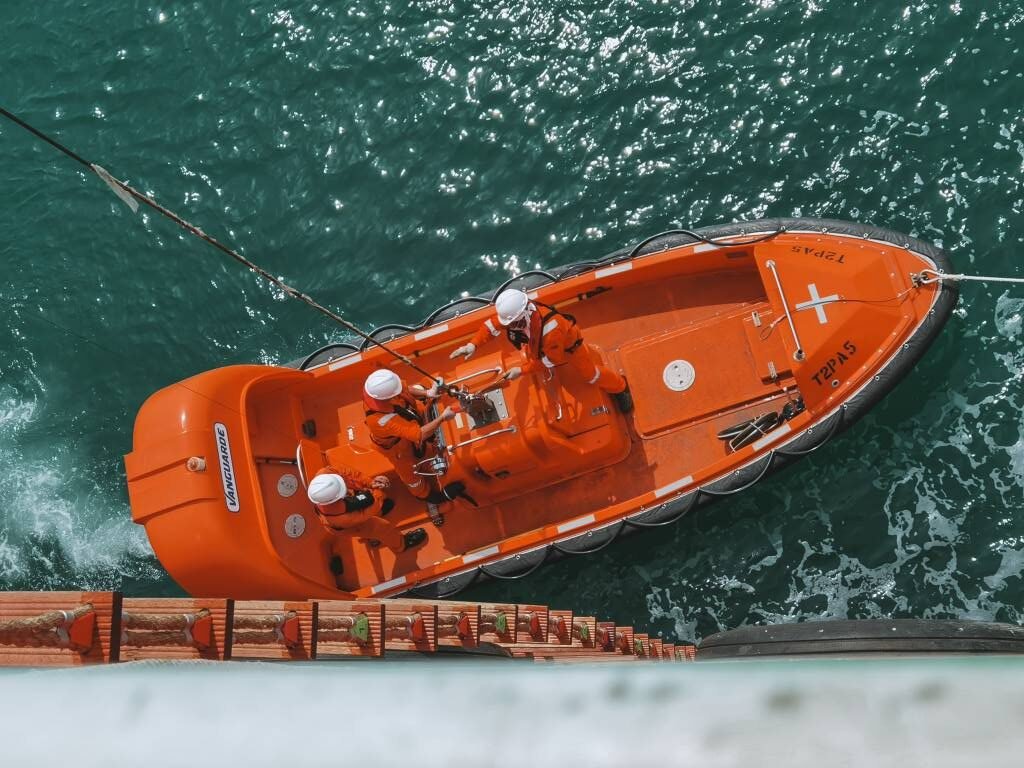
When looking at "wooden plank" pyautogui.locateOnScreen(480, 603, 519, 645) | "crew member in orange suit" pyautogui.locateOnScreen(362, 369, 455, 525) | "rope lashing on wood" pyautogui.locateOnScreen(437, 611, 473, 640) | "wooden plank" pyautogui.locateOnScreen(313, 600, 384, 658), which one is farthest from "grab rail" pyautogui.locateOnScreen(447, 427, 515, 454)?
"wooden plank" pyautogui.locateOnScreen(313, 600, 384, 658)

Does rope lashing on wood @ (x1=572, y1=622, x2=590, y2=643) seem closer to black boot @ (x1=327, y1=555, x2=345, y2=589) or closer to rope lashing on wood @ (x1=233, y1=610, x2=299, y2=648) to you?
black boot @ (x1=327, y1=555, x2=345, y2=589)

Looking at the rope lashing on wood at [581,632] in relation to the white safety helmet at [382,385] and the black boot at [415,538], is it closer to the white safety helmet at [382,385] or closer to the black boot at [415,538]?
the black boot at [415,538]

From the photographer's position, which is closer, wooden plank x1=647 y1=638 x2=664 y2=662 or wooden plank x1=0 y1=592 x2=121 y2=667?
wooden plank x1=0 y1=592 x2=121 y2=667

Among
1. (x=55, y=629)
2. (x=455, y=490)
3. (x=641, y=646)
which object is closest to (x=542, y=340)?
(x=455, y=490)

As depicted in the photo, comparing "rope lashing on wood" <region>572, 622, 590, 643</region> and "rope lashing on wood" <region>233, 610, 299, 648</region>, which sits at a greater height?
"rope lashing on wood" <region>233, 610, 299, 648</region>

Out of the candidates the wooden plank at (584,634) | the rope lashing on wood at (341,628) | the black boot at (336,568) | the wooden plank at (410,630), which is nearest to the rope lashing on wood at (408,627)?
the wooden plank at (410,630)

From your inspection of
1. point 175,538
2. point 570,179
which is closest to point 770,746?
point 175,538
